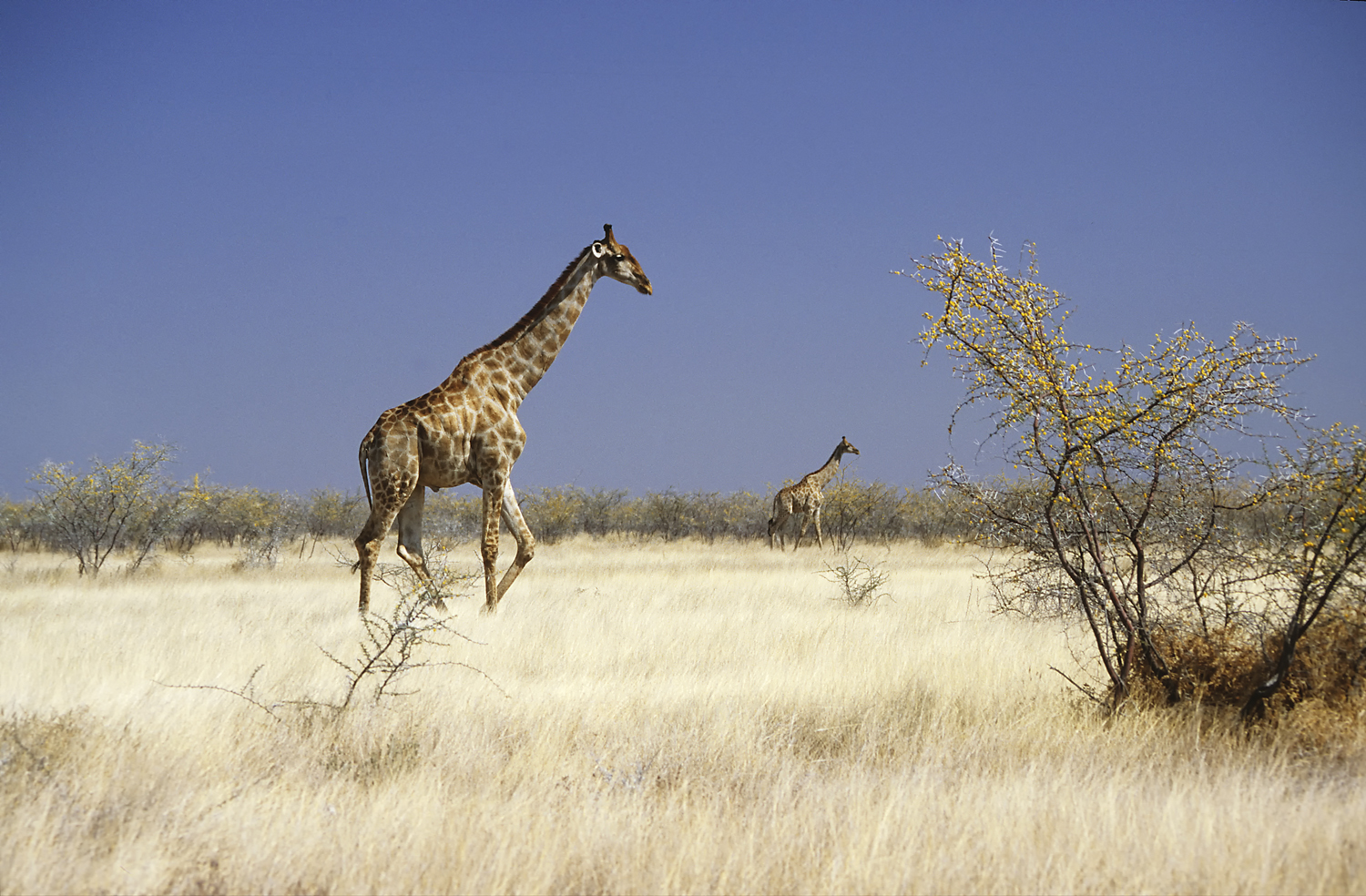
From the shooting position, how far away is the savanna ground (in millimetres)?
3338

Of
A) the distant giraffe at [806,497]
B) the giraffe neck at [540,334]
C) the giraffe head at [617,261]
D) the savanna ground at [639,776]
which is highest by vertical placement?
the giraffe head at [617,261]

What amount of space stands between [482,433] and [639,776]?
601cm

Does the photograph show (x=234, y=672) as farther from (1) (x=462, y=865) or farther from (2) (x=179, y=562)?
(2) (x=179, y=562)

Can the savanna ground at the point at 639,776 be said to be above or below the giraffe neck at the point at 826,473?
below

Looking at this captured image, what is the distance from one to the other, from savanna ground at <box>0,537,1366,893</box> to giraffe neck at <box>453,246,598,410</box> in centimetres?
338

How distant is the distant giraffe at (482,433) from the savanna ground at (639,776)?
184 cm

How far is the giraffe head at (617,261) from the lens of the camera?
413 inches

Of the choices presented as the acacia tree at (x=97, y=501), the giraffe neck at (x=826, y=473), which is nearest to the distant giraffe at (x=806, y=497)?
the giraffe neck at (x=826, y=473)

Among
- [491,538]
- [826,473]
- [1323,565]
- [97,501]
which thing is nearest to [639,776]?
[1323,565]

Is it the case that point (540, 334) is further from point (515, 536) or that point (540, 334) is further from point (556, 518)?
point (556, 518)

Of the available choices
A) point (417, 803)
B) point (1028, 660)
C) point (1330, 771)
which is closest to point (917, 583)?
point (1028, 660)

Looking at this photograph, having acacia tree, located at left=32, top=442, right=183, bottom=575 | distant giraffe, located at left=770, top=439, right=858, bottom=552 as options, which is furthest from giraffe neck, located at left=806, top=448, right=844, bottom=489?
acacia tree, located at left=32, top=442, right=183, bottom=575

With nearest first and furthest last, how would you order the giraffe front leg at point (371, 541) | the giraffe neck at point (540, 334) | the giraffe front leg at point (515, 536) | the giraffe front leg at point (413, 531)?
the giraffe front leg at point (371, 541) → the giraffe front leg at point (515, 536) → the giraffe front leg at point (413, 531) → the giraffe neck at point (540, 334)

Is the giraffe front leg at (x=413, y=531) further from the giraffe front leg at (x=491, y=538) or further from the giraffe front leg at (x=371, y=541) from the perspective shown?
the giraffe front leg at (x=491, y=538)
